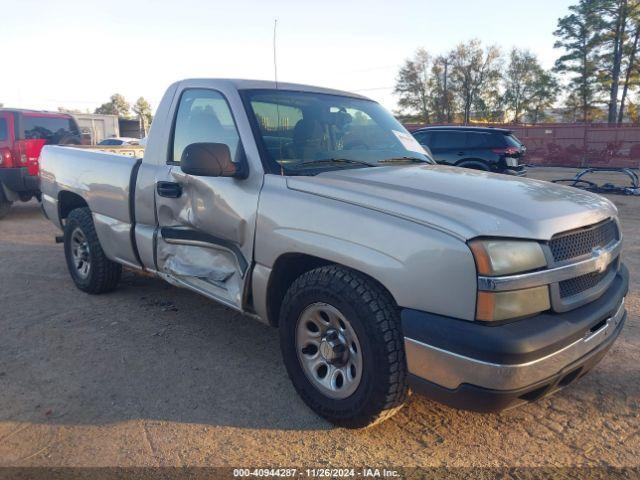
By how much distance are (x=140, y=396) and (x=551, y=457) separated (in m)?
2.32

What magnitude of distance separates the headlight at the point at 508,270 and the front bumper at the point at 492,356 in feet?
0.18

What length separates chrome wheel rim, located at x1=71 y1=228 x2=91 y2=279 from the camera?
16.1 ft

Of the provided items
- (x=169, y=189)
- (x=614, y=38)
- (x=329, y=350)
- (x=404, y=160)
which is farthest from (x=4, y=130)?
(x=614, y=38)

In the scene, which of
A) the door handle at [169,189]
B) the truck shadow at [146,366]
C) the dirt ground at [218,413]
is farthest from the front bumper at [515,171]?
the door handle at [169,189]

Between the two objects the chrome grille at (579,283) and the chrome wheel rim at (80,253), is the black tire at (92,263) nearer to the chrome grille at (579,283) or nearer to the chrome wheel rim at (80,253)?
the chrome wheel rim at (80,253)

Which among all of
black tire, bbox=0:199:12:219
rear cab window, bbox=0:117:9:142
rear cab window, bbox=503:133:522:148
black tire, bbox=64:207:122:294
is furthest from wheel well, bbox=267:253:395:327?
rear cab window, bbox=503:133:522:148

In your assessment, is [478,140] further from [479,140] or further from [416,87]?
[416,87]

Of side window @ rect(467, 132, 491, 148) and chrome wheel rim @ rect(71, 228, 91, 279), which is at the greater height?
side window @ rect(467, 132, 491, 148)

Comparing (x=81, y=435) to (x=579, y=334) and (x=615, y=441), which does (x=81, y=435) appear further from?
(x=615, y=441)

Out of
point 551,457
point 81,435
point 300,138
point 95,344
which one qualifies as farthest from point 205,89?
point 551,457

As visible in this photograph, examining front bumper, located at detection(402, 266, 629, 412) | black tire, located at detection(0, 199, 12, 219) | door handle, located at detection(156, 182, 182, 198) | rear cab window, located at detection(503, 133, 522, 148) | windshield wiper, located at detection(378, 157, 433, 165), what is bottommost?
black tire, located at detection(0, 199, 12, 219)

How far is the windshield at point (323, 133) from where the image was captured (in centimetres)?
319

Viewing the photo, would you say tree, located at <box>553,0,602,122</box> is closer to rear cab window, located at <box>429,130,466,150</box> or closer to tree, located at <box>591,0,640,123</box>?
tree, located at <box>591,0,640,123</box>

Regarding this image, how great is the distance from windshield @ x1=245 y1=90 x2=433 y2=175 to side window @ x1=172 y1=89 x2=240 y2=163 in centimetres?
21
